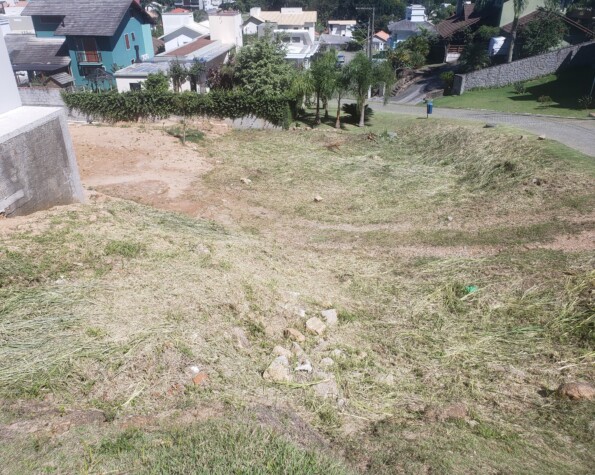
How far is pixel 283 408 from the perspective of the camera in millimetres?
6742

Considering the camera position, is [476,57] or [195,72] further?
[476,57]

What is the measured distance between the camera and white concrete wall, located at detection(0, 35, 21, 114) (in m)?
11.9

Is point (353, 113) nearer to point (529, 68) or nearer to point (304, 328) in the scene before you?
point (529, 68)

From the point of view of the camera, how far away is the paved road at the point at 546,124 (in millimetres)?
19375

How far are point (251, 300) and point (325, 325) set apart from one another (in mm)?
1519

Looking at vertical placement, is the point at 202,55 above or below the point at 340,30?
below

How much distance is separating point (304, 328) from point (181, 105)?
2036 centimetres

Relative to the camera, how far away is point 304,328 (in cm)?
898

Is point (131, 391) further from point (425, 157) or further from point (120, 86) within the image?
point (120, 86)

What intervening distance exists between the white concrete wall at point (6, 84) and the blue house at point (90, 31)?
97.2ft

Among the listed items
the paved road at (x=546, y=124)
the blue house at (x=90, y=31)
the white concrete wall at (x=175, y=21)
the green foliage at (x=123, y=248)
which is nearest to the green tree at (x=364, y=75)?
the paved road at (x=546, y=124)

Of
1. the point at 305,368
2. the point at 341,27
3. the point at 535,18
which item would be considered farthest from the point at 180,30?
the point at 305,368

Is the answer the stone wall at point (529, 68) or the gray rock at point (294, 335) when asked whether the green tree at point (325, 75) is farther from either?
the gray rock at point (294, 335)

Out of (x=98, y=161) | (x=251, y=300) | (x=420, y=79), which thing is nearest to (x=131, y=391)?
(x=251, y=300)
